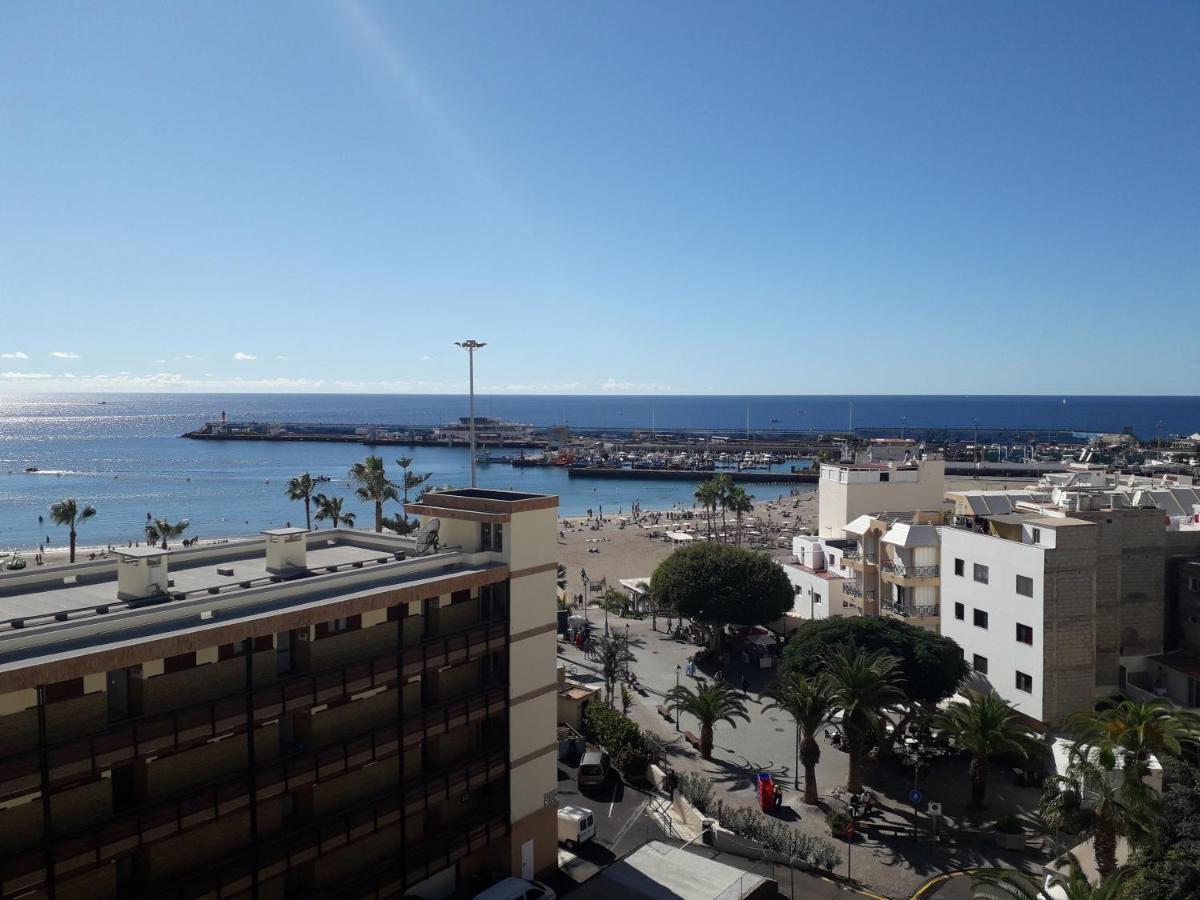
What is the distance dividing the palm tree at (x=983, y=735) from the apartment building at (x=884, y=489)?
27890 millimetres

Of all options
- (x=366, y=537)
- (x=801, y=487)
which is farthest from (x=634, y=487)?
(x=366, y=537)

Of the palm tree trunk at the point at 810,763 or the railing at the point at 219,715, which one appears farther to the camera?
the palm tree trunk at the point at 810,763

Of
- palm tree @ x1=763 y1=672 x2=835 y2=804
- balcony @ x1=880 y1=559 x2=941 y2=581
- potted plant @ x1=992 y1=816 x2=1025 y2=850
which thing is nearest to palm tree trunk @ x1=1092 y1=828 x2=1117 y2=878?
potted plant @ x1=992 y1=816 x2=1025 y2=850

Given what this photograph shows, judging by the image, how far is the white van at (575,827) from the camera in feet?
81.6

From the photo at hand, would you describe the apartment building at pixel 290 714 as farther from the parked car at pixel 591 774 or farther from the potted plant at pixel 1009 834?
the potted plant at pixel 1009 834

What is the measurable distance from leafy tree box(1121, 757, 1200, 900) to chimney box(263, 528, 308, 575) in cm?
2108

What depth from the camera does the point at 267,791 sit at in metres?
16.2

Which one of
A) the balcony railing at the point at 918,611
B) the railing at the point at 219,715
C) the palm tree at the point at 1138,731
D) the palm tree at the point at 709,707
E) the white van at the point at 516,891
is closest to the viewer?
the railing at the point at 219,715

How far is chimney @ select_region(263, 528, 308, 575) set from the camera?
1959 centimetres

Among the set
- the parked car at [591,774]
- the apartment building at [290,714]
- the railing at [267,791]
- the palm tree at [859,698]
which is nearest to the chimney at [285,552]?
the apartment building at [290,714]

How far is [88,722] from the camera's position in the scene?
45.9 feet

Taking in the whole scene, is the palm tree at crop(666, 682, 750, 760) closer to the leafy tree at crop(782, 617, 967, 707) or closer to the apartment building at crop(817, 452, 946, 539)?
the leafy tree at crop(782, 617, 967, 707)

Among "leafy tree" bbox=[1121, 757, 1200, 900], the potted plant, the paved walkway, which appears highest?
"leafy tree" bbox=[1121, 757, 1200, 900]

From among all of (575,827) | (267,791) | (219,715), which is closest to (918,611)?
(575,827)
